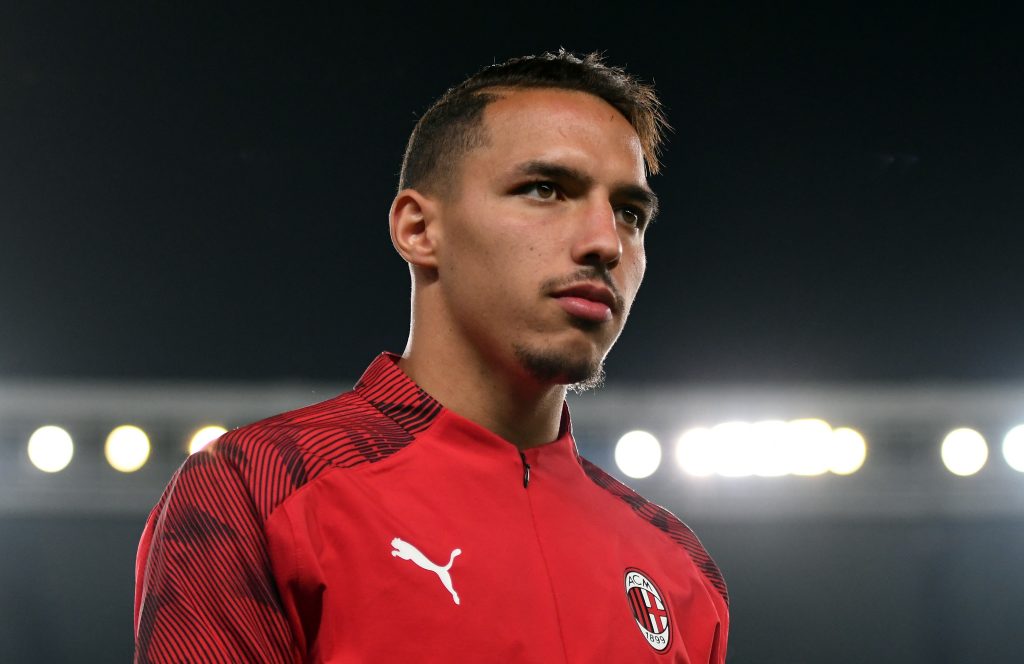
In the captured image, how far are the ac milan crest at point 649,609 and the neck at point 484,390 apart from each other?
198mm

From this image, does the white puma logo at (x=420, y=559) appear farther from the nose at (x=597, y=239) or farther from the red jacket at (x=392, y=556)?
the nose at (x=597, y=239)

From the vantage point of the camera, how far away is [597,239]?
1.11m

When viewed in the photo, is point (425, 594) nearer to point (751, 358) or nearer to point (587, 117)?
point (587, 117)

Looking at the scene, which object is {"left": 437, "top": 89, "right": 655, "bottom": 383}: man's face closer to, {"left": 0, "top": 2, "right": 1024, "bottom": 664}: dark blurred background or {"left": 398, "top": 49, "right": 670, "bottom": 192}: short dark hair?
{"left": 398, "top": 49, "right": 670, "bottom": 192}: short dark hair

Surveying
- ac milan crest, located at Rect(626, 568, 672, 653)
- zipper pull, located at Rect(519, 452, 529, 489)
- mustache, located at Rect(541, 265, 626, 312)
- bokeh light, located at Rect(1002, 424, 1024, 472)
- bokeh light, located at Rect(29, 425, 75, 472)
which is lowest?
bokeh light, located at Rect(29, 425, 75, 472)

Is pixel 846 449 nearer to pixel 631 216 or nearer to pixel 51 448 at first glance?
pixel 51 448

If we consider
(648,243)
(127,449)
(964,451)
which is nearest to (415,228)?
(648,243)

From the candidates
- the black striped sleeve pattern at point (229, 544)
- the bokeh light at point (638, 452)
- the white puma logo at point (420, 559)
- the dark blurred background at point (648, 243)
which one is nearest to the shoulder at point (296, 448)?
the black striped sleeve pattern at point (229, 544)

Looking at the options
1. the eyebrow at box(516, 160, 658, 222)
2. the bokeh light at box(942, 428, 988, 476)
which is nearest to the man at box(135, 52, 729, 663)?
the eyebrow at box(516, 160, 658, 222)

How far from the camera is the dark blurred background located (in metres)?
3.78

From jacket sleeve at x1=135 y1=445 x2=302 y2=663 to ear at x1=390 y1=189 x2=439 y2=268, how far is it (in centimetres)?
38

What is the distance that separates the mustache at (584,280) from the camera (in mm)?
1088

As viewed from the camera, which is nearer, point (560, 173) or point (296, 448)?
point (296, 448)

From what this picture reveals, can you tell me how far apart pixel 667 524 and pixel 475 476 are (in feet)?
1.22
